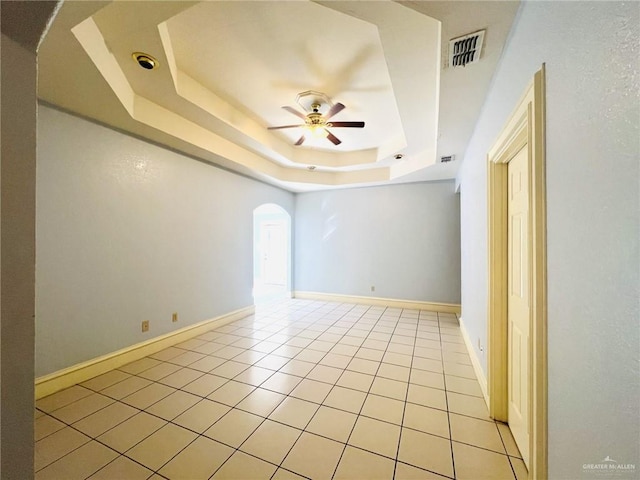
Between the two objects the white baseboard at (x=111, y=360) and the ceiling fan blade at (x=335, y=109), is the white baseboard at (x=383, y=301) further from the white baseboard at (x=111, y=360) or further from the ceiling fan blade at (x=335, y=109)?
the ceiling fan blade at (x=335, y=109)

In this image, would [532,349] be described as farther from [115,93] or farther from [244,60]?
[115,93]

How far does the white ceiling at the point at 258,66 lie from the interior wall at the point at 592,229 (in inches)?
29.0

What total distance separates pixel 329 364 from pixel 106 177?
10.3ft

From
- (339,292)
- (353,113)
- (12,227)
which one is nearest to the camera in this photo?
(12,227)

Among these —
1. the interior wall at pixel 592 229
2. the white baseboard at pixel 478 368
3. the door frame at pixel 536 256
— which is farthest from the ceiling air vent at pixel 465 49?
the white baseboard at pixel 478 368

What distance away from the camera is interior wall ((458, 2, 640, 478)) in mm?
583

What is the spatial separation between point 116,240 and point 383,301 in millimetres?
4584

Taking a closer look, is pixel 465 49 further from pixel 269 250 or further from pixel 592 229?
pixel 269 250

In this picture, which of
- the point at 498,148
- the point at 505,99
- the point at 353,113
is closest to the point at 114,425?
the point at 498,148

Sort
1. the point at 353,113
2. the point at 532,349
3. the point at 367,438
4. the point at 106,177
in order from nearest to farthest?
the point at 532,349 → the point at 367,438 → the point at 106,177 → the point at 353,113

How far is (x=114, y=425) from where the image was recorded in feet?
5.86

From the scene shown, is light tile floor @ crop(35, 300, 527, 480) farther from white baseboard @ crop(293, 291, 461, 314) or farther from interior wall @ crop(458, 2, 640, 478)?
white baseboard @ crop(293, 291, 461, 314)

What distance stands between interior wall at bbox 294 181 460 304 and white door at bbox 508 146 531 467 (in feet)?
10.3

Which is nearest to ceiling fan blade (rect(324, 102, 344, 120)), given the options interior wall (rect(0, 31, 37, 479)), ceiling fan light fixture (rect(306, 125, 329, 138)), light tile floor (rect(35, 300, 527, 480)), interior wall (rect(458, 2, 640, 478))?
ceiling fan light fixture (rect(306, 125, 329, 138))
